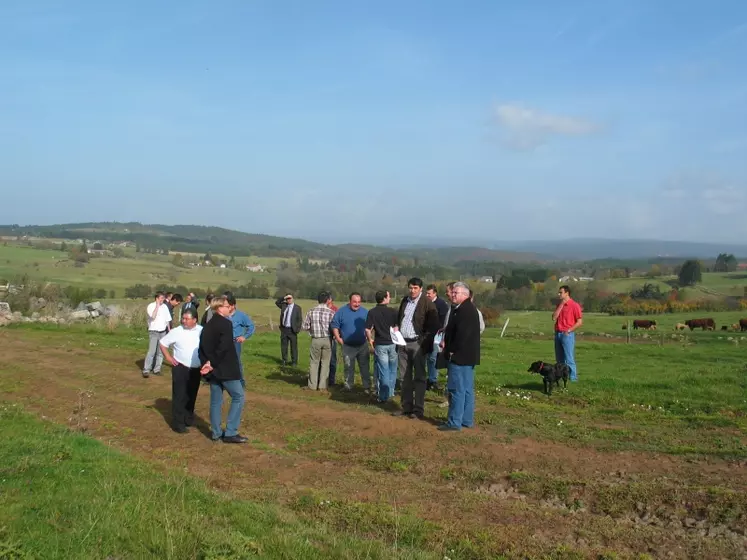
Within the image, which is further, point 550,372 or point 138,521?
point 550,372

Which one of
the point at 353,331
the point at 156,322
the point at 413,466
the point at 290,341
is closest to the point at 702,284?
the point at 290,341

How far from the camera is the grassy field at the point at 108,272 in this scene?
152 ft

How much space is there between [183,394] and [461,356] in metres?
4.34

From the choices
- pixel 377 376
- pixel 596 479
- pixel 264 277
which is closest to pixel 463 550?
pixel 596 479

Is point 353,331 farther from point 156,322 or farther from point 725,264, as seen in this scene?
point 725,264

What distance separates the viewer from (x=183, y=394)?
10055 mm

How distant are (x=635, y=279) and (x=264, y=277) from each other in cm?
3693

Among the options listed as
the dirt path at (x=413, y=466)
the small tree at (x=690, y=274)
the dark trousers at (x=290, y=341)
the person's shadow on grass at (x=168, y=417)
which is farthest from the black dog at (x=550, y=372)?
the small tree at (x=690, y=274)

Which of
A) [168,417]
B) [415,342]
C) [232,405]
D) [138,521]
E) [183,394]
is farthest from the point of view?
[415,342]

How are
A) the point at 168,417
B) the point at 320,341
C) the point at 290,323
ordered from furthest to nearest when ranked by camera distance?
the point at 290,323 < the point at 320,341 < the point at 168,417

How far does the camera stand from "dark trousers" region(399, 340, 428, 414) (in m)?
10.8

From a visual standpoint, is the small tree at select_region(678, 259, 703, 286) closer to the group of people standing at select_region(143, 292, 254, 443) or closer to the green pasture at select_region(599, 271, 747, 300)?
the green pasture at select_region(599, 271, 747, 300)

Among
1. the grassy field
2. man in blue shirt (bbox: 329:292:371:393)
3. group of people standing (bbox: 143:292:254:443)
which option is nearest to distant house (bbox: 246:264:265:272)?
the grassy field

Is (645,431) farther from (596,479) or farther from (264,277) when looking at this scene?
(264,277)
